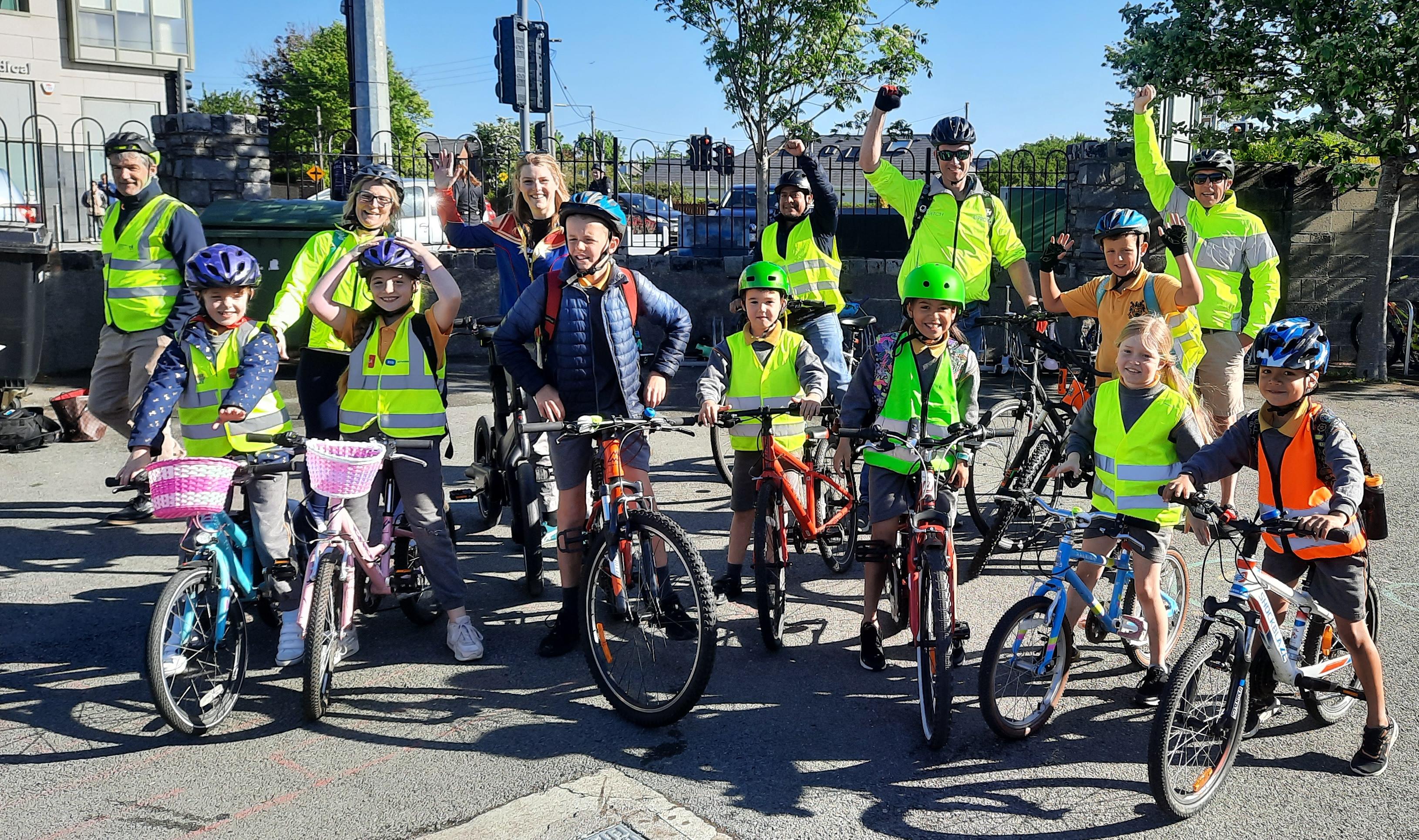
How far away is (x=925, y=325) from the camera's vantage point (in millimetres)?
4727

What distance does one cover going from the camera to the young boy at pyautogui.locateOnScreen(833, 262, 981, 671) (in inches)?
183

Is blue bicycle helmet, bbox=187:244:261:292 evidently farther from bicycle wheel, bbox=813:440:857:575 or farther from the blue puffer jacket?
bicycle wheel, bbox=813:440:857:575

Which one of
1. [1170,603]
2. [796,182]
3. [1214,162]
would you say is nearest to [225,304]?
[796,182]

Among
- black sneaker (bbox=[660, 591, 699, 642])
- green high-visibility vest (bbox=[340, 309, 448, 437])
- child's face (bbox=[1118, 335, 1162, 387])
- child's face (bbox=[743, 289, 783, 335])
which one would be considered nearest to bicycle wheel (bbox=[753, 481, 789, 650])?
black sneaker (bbox=[660, 591, 699, 642])

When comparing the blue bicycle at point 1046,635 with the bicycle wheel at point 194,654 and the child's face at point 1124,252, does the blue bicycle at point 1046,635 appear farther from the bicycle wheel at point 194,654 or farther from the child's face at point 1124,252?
the bicycle wheel at point 194,654

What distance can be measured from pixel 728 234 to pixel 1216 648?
39.3ft

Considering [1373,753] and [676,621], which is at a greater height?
[676,621]

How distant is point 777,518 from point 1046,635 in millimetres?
1390

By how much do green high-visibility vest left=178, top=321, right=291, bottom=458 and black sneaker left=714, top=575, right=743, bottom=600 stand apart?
84.2 inches

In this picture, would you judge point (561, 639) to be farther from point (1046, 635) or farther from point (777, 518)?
point (1046, 635)

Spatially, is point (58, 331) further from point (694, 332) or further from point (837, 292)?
point (837, 292)

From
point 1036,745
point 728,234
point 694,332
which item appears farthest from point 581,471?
point 728,234

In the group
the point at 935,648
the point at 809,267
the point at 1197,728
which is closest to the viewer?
the point at 1197,728

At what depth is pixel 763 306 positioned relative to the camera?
5.43 meters
